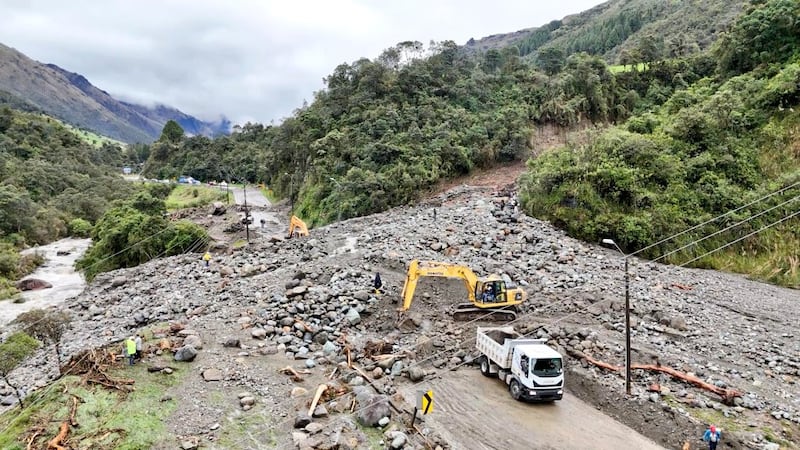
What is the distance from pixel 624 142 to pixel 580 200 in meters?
4.69

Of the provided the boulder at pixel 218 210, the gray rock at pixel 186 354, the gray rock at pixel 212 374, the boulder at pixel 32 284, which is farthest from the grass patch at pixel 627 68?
the boulder at pixel 32 284

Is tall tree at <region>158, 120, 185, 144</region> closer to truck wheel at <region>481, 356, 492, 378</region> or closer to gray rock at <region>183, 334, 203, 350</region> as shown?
gray rock at <region>183, 334, 203, 350</region>

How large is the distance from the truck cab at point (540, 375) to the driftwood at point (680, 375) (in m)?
2.41

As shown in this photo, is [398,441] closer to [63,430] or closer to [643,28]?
[63,430]

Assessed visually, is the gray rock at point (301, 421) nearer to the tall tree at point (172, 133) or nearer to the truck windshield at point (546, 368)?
the truck windshield at point (546, 368)

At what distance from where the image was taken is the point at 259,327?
1745cm

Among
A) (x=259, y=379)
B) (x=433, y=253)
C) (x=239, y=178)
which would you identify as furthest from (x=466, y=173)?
(x=239, y=178)

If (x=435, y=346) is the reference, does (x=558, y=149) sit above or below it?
above

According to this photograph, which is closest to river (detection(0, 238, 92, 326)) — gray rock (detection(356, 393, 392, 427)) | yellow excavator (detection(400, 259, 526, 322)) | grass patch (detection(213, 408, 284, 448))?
grass patch (detection(213, 408, 284, 448))

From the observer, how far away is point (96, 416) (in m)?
11.4

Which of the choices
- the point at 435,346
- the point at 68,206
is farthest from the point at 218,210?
the point at 435,346

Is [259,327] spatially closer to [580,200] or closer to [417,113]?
[580,200]

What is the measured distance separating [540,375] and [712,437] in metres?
4.05

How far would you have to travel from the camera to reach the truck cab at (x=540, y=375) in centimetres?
1306
